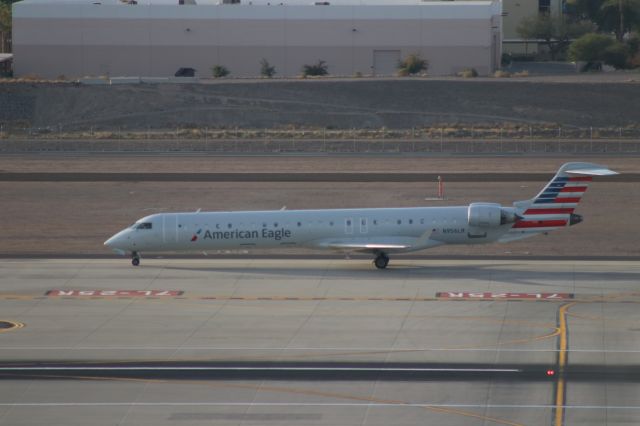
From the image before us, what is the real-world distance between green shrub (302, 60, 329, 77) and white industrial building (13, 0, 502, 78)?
2.90 ft

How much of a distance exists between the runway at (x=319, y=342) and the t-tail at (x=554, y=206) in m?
1.76

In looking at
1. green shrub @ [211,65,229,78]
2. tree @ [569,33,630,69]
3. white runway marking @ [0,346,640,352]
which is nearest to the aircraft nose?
white runway marking @ [0,346,640,352]

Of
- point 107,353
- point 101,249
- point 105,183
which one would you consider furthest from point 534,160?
point 107,353

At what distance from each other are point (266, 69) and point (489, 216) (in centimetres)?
8415

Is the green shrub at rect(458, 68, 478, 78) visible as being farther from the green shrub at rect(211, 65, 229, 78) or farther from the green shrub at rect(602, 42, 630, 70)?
the green shrub at rect(211, 65, 229, 78)

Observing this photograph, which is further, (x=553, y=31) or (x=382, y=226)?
(x=553, y=31)

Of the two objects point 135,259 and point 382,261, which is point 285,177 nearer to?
point 135,259

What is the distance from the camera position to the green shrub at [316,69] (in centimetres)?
12538

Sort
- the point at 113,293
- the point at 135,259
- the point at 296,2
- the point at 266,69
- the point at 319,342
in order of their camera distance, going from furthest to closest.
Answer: the point at 296,2 < the point at 266,69 < the point at 135,259 < the point at 113,293 < the point at 319,342

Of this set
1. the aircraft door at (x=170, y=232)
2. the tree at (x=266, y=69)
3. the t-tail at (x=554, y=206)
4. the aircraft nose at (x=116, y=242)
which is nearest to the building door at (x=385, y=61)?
the tree at (x=266, y=69)

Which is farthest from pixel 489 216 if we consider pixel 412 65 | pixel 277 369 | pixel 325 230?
pixel 412 65

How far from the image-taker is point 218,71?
127 metres

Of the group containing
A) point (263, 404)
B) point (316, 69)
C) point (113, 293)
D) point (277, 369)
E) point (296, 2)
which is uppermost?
point (296, 2)

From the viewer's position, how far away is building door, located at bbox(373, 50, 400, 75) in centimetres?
12750
